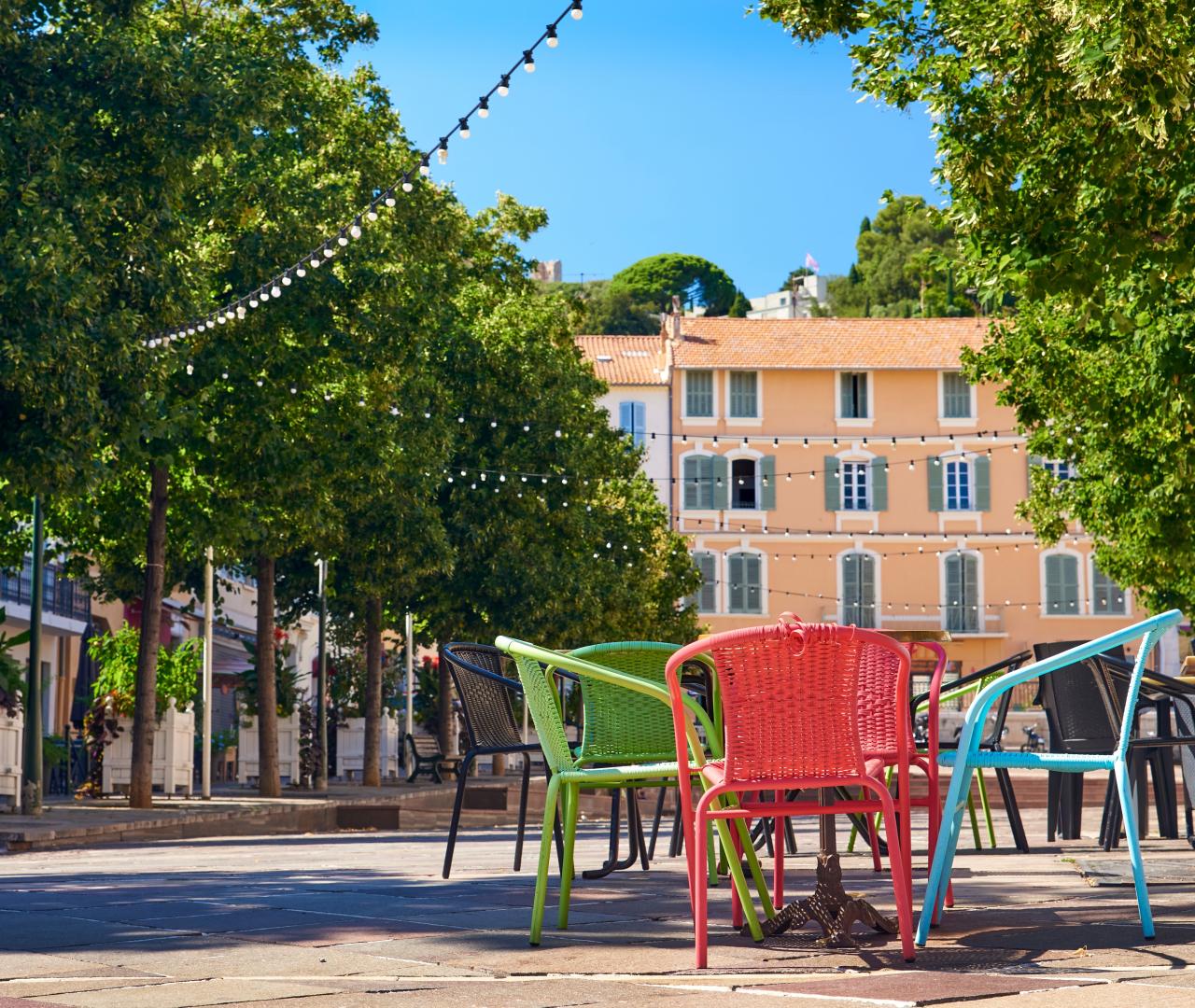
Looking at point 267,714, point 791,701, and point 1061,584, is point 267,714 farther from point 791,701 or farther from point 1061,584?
point 1061,584

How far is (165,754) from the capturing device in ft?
81.3

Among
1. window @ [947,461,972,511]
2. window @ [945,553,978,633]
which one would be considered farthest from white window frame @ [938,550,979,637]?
A: window @ [947,461,972,511]

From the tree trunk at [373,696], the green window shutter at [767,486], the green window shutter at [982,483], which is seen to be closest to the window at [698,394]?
the green window shutter at [767,486]

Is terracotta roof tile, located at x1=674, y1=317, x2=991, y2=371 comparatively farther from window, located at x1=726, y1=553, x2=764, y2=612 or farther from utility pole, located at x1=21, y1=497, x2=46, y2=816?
utility pole, located at x1=21, y1=497, x2=46, y2=816

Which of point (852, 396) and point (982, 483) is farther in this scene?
point (852, 396)

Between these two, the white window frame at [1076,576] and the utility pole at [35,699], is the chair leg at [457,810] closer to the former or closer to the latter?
the utility pole at [35,699]

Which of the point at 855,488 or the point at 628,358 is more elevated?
the point at 628,358

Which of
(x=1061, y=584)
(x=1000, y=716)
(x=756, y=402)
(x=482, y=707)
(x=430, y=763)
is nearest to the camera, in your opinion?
(x=482, y=707)

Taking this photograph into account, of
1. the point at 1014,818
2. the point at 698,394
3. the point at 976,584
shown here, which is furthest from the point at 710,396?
the point at 1014,818

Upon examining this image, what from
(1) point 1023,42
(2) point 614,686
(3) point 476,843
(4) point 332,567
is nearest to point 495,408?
(4) point 332,567

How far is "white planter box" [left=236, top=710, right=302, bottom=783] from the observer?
29.8 meters

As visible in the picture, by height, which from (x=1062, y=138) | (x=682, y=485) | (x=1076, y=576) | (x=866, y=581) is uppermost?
(x=682, y=485)

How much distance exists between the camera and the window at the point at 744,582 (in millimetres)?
63750

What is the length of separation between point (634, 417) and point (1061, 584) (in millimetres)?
15518
